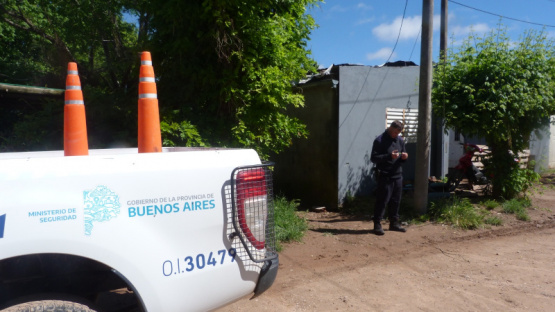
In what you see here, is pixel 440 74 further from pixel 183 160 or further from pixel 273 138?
pixel 183 160

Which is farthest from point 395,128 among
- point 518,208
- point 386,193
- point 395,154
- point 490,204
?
point 518,208

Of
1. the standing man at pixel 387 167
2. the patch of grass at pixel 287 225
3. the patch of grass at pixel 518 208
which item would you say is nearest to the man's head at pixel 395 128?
the standing man at pixel 387 167

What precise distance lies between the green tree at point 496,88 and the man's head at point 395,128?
173 cm

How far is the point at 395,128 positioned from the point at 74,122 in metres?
4.85

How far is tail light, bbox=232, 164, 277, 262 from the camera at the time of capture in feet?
9.26

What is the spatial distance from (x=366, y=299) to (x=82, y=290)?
9.47 ft

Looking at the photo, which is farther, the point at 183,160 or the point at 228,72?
the point at 228,72

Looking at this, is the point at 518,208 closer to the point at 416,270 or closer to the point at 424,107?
the point at 424,107

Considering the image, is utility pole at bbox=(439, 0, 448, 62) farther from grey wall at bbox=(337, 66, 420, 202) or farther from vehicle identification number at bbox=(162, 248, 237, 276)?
vehicle identification number at bbox=(162, 248, 237, 276)

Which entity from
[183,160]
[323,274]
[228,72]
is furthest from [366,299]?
[228,72]

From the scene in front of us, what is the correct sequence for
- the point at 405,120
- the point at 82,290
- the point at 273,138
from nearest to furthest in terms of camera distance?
the point at 82,290 → the point at 273,138 → the point at 405,120

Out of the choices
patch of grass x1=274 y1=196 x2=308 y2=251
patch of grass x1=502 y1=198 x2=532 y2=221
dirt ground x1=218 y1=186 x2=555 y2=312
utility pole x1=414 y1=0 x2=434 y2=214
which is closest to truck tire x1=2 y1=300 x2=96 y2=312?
dirt ground x1=218 y1=186 x2=555 y2=312

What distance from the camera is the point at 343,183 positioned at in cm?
890

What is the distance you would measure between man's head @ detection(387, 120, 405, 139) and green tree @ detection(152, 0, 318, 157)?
1.66 metres
